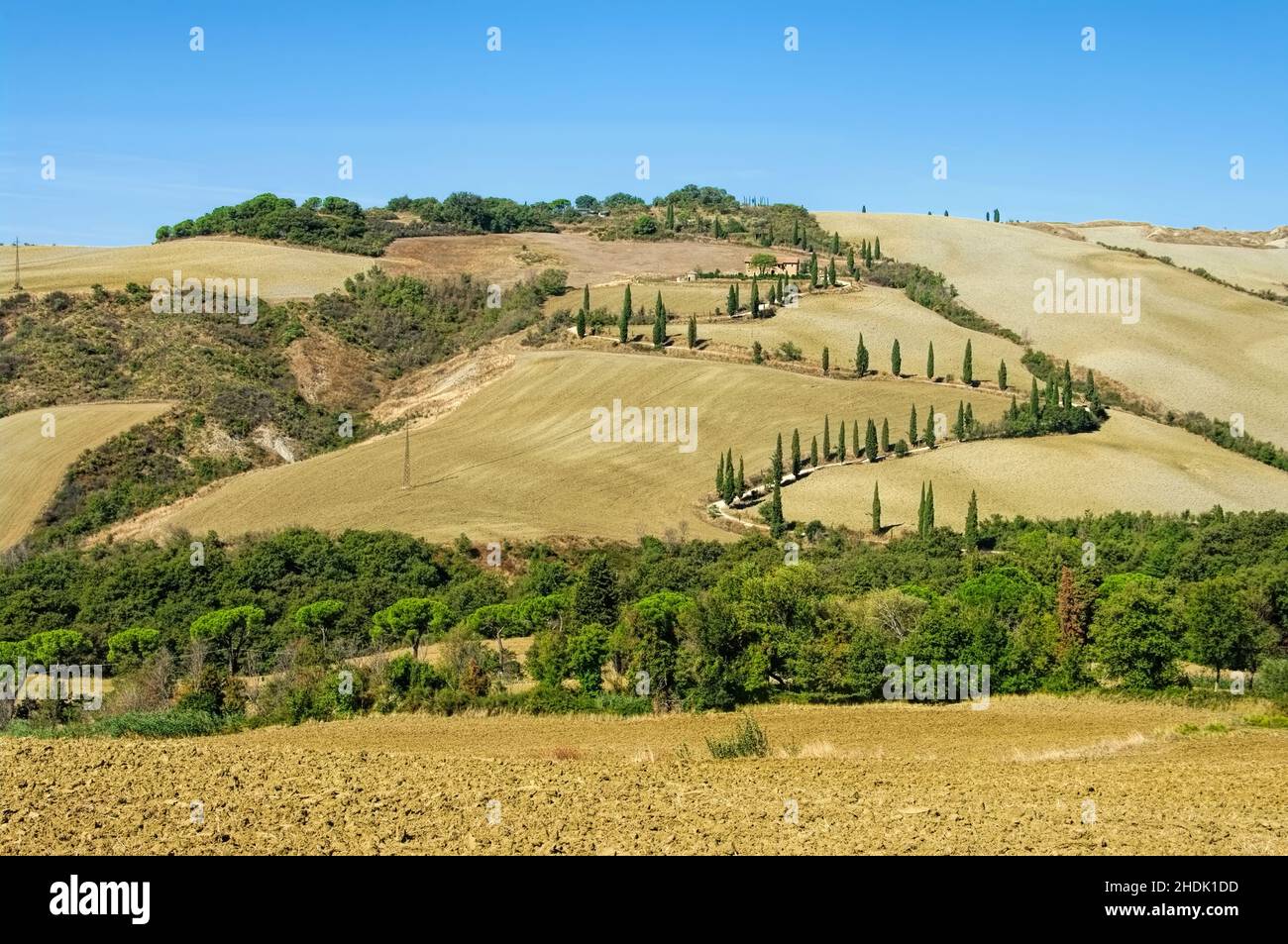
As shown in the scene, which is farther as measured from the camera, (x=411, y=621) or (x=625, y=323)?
(x=625, y=323)

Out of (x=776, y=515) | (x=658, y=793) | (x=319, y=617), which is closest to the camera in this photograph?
(x=658, y=793)

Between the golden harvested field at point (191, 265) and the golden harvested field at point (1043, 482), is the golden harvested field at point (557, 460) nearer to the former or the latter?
the golden harvested field at point (1043, 482)

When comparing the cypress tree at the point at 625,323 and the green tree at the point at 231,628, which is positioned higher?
the cypress tree at the point at 625,323

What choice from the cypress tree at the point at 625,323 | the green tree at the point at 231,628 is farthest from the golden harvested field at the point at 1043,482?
the cypress tree at the point at 625,323

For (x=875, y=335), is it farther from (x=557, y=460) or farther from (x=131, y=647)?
(x=131, y=647)

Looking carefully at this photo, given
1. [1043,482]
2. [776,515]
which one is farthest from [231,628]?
[1043,482]

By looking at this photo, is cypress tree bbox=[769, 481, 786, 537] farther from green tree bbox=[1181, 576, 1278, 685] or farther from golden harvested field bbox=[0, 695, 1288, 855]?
golden harvested field bbox=[0, 695, 1288, 855]
